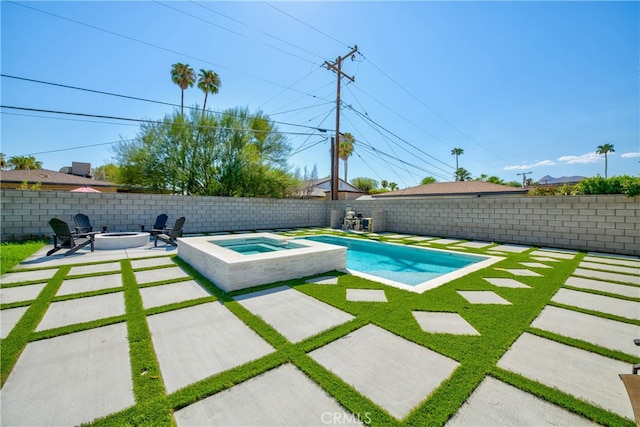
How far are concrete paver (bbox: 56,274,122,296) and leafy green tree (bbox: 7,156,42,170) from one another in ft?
116

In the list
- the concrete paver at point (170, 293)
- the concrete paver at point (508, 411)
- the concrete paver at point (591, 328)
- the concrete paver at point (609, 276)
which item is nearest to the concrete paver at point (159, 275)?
the concrete paver at point (170, 293)

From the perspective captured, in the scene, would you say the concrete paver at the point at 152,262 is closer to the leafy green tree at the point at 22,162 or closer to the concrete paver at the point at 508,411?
the concrete paver at the point at 508,411

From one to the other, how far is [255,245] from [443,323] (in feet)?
15.2

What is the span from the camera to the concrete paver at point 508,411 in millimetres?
1411

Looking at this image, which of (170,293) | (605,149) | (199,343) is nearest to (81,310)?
(170,293)

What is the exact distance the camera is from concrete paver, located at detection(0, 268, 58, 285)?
151 inches

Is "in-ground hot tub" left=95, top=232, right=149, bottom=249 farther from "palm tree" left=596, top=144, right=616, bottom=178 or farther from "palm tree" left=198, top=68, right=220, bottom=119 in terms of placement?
"palm tree" left=596, top=144, right=616, bottom=178

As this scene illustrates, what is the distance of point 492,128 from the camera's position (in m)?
18.7

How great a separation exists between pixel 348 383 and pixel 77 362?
6.78ft

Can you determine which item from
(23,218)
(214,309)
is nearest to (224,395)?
(214,309)

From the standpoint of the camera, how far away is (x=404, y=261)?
657 centimetres

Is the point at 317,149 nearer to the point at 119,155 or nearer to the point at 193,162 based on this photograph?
the point at 193,162

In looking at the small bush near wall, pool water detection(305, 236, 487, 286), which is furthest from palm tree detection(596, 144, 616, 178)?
pool water detection(305, 236, 487, 286)

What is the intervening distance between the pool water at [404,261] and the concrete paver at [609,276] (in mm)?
1623
